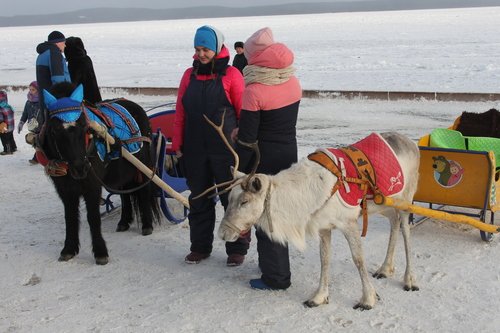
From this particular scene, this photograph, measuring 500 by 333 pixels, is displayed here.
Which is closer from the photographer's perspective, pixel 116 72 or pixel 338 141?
pixel 338 141

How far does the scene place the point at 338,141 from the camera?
10.1 m

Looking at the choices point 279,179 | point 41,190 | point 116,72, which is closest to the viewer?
point 279,179

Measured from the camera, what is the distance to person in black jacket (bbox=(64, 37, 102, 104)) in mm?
6379

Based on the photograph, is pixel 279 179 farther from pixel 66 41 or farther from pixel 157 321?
pixel 66 41

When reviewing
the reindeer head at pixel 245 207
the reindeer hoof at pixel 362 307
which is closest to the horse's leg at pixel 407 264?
the reindeer hoof at pixel 362 307

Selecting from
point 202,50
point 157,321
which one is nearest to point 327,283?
point 157,321

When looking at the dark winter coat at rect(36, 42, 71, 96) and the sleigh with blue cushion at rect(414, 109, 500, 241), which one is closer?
the sleigh with blue cushion at rect(414, 109, 500, 241)

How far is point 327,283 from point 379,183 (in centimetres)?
89

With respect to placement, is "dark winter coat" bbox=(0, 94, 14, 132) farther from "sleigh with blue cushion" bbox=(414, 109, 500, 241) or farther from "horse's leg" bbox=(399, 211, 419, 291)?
"horse's leg" bbox=(399, 211, 419, 291)

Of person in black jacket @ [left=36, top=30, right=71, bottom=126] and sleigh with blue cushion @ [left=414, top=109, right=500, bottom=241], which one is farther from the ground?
person in black jacket @ [left=36, top=30, right=71, bottom=126]

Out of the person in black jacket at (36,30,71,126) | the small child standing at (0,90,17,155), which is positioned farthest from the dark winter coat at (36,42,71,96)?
the small child standing at (0,90,17,155)

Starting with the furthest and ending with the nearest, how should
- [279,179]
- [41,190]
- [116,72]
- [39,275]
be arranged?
1. [116,72]
2. [41,190]
3. [39,275]
4. [279,179]

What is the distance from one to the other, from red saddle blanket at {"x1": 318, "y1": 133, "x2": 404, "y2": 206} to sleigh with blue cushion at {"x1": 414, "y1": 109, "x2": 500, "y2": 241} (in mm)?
1246

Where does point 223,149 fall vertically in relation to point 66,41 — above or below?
below
